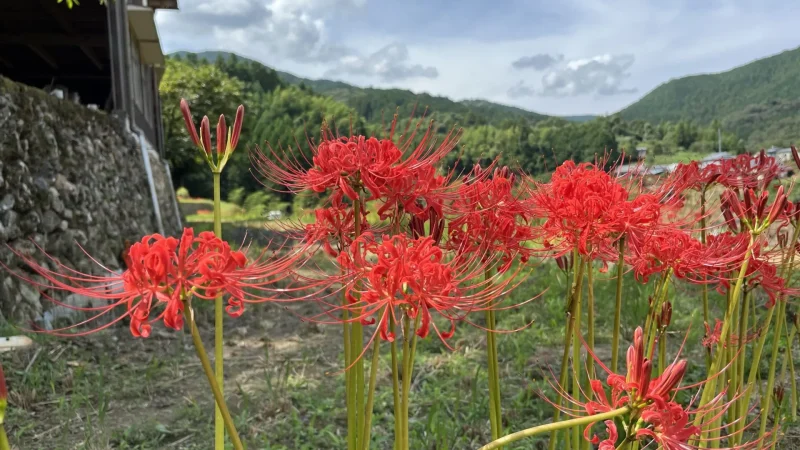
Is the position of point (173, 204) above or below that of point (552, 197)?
below

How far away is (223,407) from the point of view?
0.83m

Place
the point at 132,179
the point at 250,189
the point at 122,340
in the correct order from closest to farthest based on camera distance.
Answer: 1. the point at 122,340
2. the point at 132,179
3. the point at 250,189

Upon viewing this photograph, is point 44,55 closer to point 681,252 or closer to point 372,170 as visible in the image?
point 372,170

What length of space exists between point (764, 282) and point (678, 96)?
3299 inches

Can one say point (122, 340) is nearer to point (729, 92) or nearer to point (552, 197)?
point (552, 197)

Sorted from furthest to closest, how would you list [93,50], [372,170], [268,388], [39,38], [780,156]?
[93,50], [39,38], [268,388], [780,156], [372,170]

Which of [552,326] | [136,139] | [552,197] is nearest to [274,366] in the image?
[552,326]

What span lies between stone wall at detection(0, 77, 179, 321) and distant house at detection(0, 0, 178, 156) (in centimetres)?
58

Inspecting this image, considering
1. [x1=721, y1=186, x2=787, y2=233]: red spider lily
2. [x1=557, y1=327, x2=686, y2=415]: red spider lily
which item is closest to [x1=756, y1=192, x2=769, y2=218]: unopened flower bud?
[x1=721, y1=186, x2=787, y2=233]: red spider lily

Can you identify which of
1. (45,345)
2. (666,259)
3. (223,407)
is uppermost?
(666,259)

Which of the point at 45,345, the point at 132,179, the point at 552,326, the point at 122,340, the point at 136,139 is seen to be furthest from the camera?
the point at 136,139

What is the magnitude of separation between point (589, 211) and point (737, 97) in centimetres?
6690

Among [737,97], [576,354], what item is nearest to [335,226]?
[576,354]

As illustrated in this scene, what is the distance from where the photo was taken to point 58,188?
4.77m
